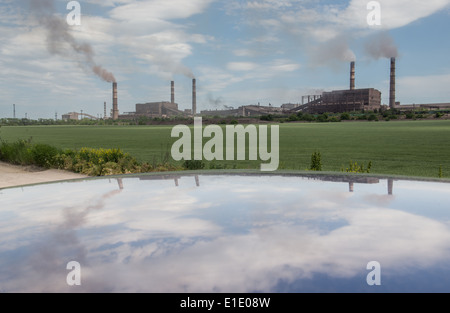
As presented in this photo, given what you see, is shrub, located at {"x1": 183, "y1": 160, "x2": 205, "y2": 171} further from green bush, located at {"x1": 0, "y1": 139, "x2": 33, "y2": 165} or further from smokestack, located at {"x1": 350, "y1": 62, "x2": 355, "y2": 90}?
smokestack, located at {"x1": 350, "y1": 62, "x2": 355, "y2": 90}

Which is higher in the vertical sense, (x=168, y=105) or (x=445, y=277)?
(x=168, y=105)

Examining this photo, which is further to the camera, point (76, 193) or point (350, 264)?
point (76, 193)

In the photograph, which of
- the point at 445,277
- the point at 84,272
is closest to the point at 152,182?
the point at 84,272

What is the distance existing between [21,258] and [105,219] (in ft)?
3.35

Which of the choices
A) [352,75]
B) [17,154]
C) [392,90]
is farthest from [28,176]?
[352,75]

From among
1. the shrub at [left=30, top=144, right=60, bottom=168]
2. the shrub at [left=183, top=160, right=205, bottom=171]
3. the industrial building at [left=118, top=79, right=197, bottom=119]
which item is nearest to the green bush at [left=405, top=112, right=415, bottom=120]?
the industrial building at [left=118, top=79, right=197, bottom=119]

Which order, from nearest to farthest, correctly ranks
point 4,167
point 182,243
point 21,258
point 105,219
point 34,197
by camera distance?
point 21,258
point 182,243
point 105,219
point 34,197
point 4,167

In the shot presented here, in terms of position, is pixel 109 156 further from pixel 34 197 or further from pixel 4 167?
pixel 34 197

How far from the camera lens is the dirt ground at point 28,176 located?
37.7 ft

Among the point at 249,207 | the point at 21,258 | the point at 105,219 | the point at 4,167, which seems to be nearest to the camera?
the point at 21,258

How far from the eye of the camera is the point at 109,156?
40.8 feet

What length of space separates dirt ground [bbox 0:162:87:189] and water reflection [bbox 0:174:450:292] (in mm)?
7330

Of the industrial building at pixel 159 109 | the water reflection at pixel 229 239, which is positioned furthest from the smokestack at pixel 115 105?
the water reflection at pixel 229 239

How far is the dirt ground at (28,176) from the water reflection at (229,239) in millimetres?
7330
